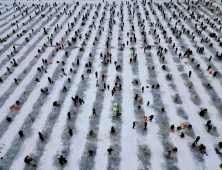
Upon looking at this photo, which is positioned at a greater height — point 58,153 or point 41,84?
point 41,84

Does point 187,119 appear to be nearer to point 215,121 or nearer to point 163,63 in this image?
point 215,121

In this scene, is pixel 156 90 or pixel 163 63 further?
pixel 163 63

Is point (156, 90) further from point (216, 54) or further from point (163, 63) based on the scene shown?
point (216, 54)

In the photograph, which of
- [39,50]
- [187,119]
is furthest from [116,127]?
[39,50]

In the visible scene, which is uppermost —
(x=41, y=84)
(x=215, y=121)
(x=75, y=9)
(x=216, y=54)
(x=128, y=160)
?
(x=75, y=9)

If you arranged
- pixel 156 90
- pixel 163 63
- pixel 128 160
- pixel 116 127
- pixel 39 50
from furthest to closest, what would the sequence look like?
1. pixel 39 50
2. pixel 163 63
3. pixel 156 90
4. pixel 116 127
5. pixel 128 160

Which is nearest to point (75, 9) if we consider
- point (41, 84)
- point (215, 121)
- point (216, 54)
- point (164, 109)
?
point (41, 84)

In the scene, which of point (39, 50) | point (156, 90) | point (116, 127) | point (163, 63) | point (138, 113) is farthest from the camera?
point (39, 50)
